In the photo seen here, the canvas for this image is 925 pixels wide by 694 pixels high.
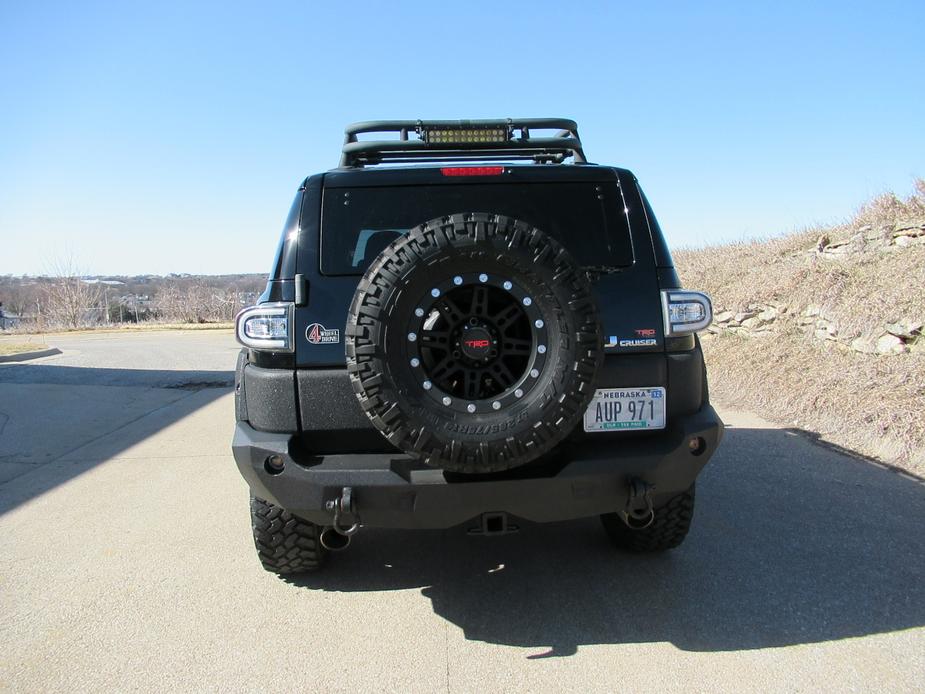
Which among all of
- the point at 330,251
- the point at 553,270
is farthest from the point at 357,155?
the point at 553,270

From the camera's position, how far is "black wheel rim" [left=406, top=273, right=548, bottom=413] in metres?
2.38

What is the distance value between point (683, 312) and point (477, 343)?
0.98 m

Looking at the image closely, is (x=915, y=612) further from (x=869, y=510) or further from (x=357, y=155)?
(x=357, y=155)

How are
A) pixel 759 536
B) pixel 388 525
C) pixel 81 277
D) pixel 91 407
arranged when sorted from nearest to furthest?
pixel 388 525, pixel 759 536, pixel 91 407, pixel 81 277

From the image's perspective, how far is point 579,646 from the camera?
2668mm

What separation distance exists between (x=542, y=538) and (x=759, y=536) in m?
1.26

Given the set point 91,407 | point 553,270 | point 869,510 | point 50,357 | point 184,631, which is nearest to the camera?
point 553,270

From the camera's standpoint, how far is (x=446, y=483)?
2.47m

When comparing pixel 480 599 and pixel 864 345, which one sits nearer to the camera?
pixel 480 599

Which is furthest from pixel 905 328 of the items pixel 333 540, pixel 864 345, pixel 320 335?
pixel 320 335

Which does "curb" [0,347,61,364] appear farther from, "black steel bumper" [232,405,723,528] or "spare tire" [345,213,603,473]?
"spare tire" [345,213,603,473]

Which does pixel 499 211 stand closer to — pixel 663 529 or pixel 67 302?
pixel 663 529

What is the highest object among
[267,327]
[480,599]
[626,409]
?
[267,327]

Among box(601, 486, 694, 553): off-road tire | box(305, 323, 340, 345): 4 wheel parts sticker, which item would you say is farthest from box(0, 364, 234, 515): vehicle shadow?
box(601, 486, 694, 553): off-road tire
